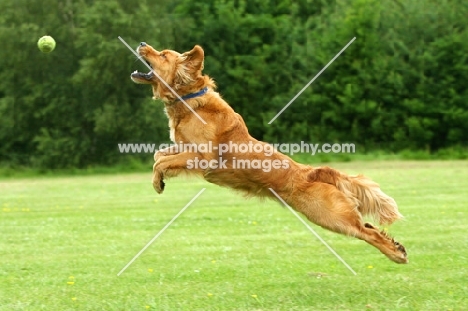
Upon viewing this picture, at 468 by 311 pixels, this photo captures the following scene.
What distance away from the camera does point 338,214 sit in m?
7.43

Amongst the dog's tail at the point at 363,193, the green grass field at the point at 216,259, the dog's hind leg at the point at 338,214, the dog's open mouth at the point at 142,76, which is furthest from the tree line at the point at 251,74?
the dog's hind leg at the point at 338,214

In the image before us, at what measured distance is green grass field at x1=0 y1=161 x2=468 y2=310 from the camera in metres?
7.30

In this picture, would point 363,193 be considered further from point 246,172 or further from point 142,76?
point 142,76

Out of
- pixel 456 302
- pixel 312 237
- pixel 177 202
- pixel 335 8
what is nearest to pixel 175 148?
pixel 456 302

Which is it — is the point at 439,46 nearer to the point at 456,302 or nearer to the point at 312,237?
the point at 312,237

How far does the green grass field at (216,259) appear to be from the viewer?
730cm

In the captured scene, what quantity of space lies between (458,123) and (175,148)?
22060 mm

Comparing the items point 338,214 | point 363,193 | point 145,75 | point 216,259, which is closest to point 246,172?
point 338,214

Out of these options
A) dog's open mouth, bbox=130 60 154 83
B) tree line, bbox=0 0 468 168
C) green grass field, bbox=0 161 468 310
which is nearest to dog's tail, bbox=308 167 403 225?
green grass field, bbox=0 161 468 310

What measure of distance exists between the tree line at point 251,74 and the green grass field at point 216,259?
29.9 feet

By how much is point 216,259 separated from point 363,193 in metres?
2.68

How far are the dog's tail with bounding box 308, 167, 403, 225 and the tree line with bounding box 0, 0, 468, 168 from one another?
18243mm

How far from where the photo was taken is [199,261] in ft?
31.3

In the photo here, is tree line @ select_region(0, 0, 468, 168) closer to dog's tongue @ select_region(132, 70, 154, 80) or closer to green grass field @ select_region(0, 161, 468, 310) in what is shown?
green grass field @ select_region(0, 161, 468, 310)
